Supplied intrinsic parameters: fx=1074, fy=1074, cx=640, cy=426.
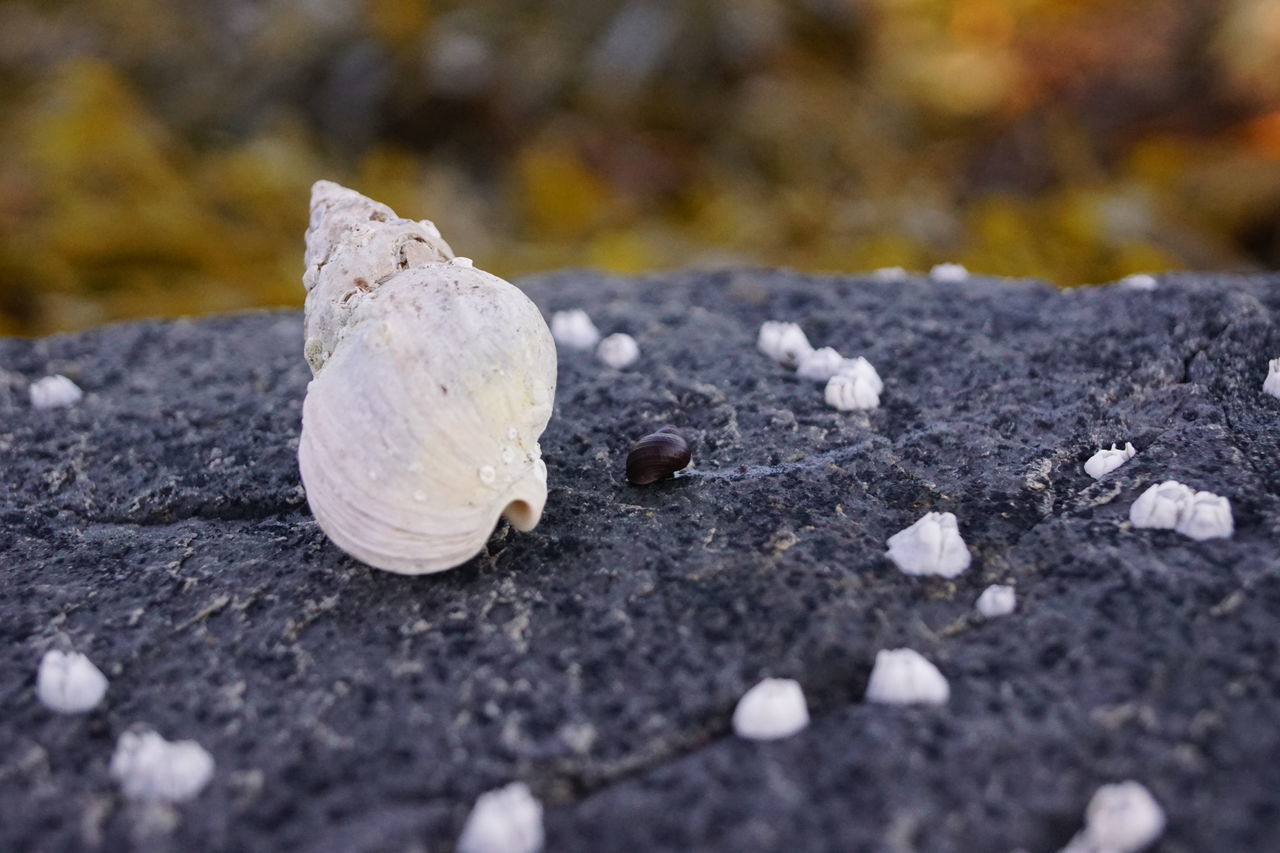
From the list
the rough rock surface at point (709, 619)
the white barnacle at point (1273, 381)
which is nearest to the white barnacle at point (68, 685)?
the rough rock surface at point (709, 619)

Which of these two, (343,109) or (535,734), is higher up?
(343,109)

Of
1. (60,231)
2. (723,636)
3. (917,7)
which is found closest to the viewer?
(723,636)

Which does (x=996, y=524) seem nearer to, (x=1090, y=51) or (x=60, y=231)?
(x=60, y=231)

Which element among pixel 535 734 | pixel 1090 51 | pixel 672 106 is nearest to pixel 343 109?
pixel 672 106

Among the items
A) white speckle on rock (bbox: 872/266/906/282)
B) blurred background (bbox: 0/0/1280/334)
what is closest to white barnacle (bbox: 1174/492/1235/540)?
white speckle on rock (bbox: 872/266/906/282)

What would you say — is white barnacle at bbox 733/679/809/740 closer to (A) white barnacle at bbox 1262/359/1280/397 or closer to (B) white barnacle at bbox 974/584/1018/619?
(B) white barnacle at bbox 974/584/1018/619

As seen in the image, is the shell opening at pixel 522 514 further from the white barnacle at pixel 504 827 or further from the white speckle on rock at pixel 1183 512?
the white speckle on rock at pixel 1183 512
